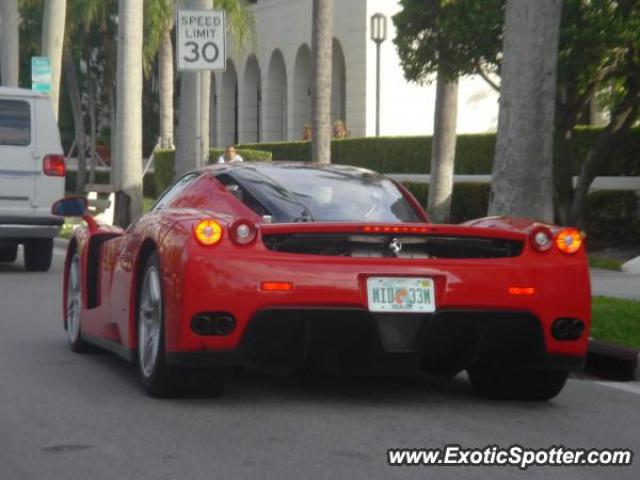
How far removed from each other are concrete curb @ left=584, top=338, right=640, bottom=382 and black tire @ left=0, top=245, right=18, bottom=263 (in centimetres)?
1152

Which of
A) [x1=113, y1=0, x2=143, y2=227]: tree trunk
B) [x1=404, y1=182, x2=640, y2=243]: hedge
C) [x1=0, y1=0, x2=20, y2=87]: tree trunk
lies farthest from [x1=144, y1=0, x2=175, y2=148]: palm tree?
[x1=404, y1=182, x2=640, y2=243]: hedge

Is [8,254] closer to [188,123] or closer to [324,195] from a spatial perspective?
[188,123]

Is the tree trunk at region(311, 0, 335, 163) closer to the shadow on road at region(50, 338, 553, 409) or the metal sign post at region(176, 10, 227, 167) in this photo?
the metal sign post at region(176, 10, 227, 167)

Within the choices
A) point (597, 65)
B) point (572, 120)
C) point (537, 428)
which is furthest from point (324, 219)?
point (572, 120)

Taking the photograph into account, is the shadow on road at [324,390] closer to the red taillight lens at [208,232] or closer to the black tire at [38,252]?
the red taillight lens at [208,232]

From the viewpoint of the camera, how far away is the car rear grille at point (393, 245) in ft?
26.5

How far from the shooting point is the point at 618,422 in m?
8.30

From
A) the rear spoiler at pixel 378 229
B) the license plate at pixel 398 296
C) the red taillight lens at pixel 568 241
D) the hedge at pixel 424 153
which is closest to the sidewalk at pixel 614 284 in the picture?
the hedge at pixel 424 153

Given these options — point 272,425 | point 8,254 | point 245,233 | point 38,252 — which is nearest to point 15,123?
point 38,252

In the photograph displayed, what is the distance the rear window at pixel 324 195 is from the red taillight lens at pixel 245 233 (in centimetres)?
77

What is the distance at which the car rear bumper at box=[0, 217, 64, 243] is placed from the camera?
60.4 ft

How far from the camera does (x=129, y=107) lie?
26.8 meters

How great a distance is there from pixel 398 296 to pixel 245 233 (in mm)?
834

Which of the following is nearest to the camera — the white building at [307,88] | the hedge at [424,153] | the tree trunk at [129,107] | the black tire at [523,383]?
the black tire at [523,383]
